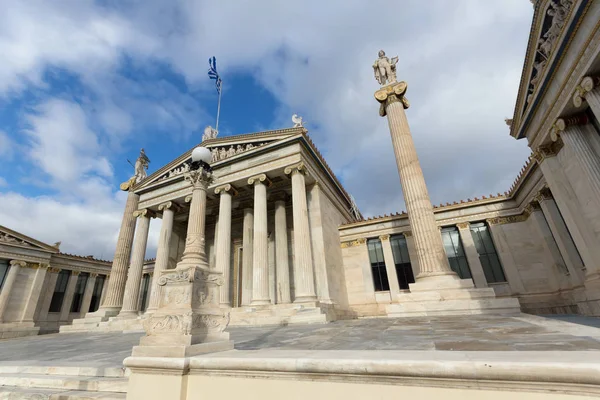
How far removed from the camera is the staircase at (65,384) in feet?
12.5

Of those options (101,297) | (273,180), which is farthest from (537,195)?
(101,297)

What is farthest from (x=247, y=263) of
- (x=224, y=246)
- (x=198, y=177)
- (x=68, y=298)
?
(x=68, y=298)

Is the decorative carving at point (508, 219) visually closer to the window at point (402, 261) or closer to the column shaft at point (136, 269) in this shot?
the window at point (402, 261)

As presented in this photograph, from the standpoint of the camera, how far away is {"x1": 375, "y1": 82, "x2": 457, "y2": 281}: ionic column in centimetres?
1180

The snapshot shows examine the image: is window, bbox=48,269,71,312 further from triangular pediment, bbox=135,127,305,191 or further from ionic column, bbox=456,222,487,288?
ionic column, bbox=456,222,487,288

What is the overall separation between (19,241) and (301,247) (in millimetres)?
29009

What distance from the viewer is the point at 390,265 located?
1988cm

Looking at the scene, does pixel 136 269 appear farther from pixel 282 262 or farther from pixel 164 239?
pixel 282 262

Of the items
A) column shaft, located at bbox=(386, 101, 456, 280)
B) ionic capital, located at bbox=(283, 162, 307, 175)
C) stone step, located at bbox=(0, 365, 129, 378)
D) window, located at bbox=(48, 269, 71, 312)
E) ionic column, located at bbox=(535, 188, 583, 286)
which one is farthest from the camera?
window, located at bbox=(48, 269, 71, 312)

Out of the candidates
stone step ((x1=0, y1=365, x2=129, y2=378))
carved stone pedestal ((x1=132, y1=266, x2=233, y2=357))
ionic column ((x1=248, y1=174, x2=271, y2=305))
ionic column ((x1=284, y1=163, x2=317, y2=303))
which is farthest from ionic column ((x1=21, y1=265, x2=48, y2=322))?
carved stone pedestal ((x1=132, y1=266, x2=233, y2=357))

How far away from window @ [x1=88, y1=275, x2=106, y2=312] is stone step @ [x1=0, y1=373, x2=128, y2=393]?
1265 inches

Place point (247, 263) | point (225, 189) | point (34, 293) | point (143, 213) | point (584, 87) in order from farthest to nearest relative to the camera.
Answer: point (34, 293)
point (143, 213)
point (225, 189)
point (247, 263)
point (584, 87)

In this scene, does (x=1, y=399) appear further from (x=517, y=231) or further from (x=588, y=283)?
(x=517, y=231)

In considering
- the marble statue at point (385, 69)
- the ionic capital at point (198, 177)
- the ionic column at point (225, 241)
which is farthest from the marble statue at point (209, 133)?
the ionic capital at point (198, 177)
